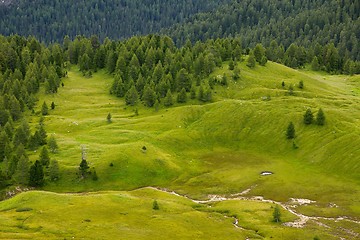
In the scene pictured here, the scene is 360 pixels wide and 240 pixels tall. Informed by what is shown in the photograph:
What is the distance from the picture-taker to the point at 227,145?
143 metres

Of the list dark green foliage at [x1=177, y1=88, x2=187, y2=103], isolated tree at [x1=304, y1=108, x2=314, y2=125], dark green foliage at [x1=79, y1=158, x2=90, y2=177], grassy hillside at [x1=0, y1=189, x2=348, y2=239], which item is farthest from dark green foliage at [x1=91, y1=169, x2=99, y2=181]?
isolated tree at [x1=304, y1=108, x2=314, y2=125]

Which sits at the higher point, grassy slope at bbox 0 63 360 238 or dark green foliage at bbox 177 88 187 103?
dark green foliage at bbox 177 88 187 103

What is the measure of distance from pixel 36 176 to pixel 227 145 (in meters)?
59.1

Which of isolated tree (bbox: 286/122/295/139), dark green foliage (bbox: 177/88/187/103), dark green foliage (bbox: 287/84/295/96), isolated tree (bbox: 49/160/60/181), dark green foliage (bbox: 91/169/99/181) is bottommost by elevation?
dark green foliage (bbox: 91/169/99/181)

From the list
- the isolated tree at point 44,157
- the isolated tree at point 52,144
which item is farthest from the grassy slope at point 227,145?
the isolated tree at point 44,157

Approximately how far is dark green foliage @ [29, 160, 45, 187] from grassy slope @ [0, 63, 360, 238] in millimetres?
2564

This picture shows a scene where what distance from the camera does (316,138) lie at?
132625 mm

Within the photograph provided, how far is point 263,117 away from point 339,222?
218ft

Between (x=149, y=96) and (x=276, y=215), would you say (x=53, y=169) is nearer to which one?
(x=276, y=215)

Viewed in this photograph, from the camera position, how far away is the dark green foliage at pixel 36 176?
115 m

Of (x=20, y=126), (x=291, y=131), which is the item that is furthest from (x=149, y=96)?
(x=291, y=131)

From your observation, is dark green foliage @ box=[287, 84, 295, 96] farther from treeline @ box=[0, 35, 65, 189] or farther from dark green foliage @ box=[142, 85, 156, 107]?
treeline @ box=[0, 35, 65, 189]

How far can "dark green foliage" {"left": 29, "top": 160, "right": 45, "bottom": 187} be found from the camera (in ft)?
378

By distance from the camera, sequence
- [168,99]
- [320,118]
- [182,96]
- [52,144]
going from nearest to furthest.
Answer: [52,144] → [320,118] → [168,99] → [182,96]
